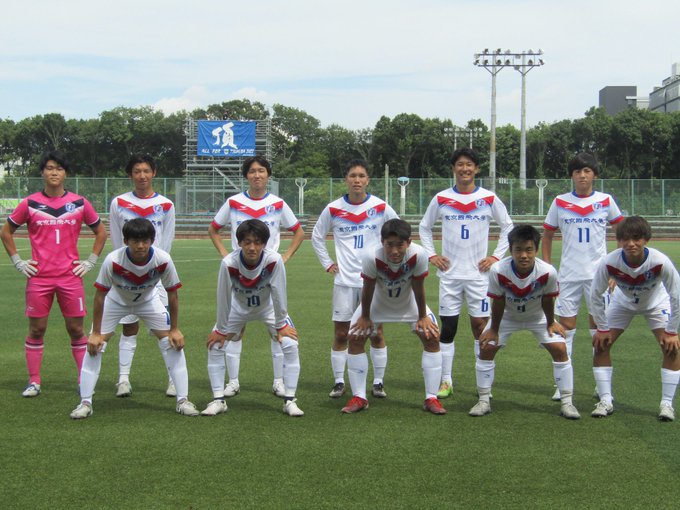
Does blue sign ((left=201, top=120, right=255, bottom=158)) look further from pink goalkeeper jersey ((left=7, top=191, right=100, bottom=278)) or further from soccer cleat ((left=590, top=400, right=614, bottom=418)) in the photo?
soccer cleat ((left=590, top=400, right=614, bottom=418))

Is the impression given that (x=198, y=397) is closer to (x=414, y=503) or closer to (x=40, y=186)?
(x=414, y=503)

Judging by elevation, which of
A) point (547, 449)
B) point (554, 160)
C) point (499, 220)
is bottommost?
point (547, 449)

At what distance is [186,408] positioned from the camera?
593 cm

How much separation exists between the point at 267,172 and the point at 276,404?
2116 mm

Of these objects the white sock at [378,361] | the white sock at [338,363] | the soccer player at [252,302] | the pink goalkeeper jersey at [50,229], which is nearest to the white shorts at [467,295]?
the white sock at [378,361]

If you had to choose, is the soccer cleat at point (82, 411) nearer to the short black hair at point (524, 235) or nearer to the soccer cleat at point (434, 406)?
the soccer cleat at point (434, 406)

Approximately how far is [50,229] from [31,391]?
4.59 ft

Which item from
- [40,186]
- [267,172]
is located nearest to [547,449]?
[267,172]

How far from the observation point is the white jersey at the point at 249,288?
19.6 feet

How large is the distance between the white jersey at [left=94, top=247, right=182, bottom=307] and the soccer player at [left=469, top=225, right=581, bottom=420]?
250 centimetres

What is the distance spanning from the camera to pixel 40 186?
4047 cm

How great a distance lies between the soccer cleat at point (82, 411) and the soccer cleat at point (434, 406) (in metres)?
2.63

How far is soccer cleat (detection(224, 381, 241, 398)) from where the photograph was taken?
6599 mm

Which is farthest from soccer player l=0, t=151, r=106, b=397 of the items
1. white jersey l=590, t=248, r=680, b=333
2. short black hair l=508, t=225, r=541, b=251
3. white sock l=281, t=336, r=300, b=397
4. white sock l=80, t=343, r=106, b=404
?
white jersey l=590, t=248, r=680, b=333
